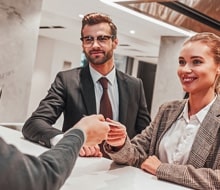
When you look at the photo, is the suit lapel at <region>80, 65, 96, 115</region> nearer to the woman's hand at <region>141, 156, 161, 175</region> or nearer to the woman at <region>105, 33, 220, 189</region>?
the woman at <region>105, 33, 220, 189</region>

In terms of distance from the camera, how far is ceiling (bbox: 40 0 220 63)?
13.2ft

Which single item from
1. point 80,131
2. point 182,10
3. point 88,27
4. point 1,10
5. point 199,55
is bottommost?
point 80,131

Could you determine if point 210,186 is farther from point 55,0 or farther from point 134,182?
point 55,0

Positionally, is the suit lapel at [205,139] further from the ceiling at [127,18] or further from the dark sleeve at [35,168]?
the ceiling at [127,18]

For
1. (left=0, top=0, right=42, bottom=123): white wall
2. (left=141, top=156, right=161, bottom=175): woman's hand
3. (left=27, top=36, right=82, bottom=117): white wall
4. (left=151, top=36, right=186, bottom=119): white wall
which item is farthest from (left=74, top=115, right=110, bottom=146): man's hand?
(left=27, top=36, right=82, bottom=117): white wall

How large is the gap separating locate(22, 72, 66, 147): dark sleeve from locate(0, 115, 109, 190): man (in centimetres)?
68

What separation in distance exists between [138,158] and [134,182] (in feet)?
1.21

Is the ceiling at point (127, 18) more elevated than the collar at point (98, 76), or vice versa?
the ceiling at point (127, 18)

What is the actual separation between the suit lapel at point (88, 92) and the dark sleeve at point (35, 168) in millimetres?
1012

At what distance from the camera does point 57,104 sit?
5.78 ft

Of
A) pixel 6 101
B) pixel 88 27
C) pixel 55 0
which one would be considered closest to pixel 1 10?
pixel 6 101

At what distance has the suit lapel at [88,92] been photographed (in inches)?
70.5

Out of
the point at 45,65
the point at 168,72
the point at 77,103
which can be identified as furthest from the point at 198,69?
the point at 45,65

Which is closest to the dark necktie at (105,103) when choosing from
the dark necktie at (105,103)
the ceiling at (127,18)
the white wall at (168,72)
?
the dark necktie at (105,103)
